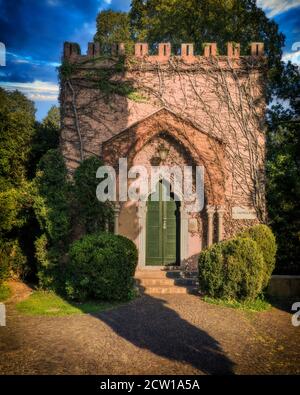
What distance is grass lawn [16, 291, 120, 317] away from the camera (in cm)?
639

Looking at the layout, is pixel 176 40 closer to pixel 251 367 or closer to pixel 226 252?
pixel 226 252

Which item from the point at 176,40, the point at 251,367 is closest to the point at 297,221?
the point at 251,367

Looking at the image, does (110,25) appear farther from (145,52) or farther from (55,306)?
(55,306)

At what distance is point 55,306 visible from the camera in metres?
6.81

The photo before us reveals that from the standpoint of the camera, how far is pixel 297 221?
8.41 metres

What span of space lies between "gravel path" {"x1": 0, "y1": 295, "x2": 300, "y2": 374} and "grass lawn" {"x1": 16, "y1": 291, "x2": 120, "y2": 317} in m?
0.29

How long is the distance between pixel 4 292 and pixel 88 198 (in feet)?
10.3

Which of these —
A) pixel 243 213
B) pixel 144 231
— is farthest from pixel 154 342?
pixel 243 213

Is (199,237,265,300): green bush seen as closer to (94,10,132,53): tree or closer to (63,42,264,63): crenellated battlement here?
(63,42,264,63): crenellated battlement

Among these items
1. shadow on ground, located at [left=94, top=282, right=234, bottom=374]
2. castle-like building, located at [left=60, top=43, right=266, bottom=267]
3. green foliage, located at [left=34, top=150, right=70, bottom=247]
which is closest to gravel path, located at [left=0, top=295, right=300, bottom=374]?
shadow on ground, located at [left=94, top=282, right=234, bottom=374]

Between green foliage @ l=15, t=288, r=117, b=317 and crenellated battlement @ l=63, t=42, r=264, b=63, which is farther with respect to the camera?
crenellated battlement @ l=63, t=42, r=264, b=63

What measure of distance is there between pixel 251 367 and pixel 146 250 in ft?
19.5

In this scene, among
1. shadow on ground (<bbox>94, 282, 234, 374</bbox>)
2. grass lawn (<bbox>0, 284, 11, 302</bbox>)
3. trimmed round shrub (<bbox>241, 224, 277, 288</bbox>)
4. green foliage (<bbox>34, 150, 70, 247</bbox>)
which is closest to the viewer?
shadow on ground (<bbox>94, 282, 234, 374</bbox>)
